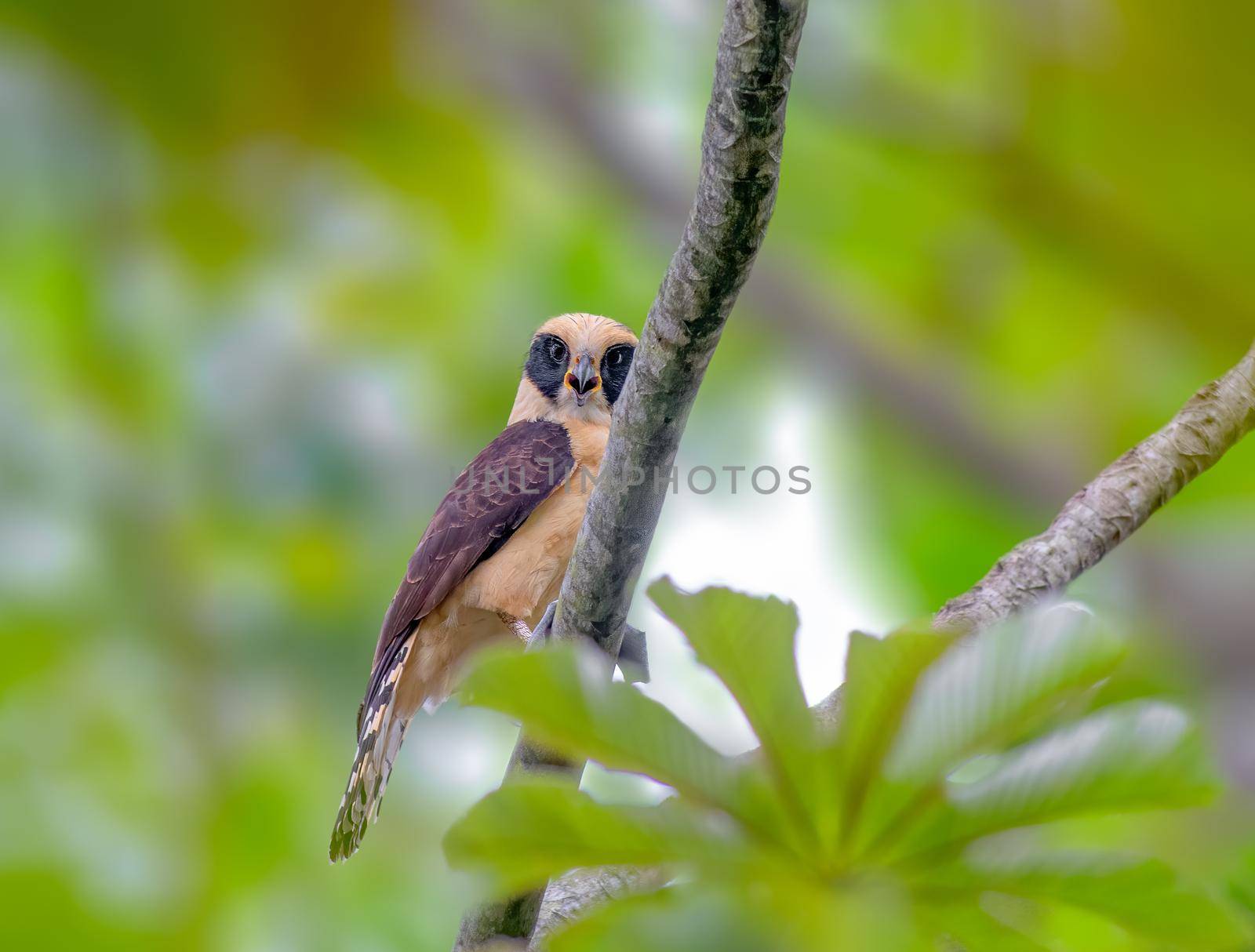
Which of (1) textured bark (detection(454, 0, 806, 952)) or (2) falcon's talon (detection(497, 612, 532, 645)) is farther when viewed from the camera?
(2) falcon's talon (detection(497, 612, 532, 645))

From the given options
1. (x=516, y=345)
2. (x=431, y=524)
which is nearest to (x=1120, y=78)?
(x=431, y=524)

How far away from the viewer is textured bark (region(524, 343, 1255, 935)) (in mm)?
3072

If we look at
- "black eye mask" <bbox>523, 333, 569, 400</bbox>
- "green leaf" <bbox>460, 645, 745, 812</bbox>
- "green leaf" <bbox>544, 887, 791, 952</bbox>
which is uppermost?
"black eye mask" <bbox>523, 333, 569, 400</bbox>

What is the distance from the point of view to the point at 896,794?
142 cm

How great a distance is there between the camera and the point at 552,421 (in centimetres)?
510

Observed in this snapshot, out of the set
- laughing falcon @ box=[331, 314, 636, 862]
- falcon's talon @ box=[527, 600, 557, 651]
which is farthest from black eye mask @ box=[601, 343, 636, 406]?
falcon's talon @ box=[527, 600, 557, 651]

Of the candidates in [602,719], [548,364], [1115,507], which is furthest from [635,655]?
[602,719]

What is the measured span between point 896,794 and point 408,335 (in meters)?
6.89

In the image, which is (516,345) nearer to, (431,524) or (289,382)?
(289,382)

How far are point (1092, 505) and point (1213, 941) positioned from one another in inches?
73.3

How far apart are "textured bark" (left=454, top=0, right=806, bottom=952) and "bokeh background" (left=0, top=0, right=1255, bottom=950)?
2216 millimetres

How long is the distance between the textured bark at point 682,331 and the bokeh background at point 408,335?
222 centimetres

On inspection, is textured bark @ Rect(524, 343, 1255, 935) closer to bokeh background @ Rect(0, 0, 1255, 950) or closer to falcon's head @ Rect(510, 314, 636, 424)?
bokeh background @ Rect(0, 0, 1255, 950)

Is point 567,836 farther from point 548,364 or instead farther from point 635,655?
point 548,364
